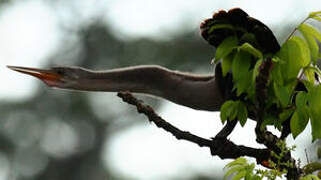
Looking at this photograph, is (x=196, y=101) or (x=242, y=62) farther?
(x=196, y=101)

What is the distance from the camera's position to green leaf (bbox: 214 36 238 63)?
4.48 metres

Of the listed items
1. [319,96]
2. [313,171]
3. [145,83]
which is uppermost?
[145,83]

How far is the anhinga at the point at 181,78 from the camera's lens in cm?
473

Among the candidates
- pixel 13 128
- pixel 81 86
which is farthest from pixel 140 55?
pixel 81 86

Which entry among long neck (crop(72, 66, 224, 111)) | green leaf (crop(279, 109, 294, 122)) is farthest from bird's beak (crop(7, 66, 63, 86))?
green leaf (crop(279, 109, 294, 122))

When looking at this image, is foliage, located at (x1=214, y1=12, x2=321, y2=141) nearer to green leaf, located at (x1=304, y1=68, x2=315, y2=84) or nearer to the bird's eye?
green leaf, located at (x1=304, y1=68, x2=315, y2=84)

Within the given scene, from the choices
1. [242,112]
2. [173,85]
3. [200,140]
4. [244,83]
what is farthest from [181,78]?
[244,83]

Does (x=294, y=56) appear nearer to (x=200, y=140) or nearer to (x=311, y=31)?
(x=311, y=31)

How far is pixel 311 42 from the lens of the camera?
4.42 m

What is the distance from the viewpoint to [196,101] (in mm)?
5844

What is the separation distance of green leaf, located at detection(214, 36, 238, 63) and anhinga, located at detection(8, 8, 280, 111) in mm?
151

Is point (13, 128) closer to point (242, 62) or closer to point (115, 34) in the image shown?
point (115, 34)

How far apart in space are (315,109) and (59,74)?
2809mm

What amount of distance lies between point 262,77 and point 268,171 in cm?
42
